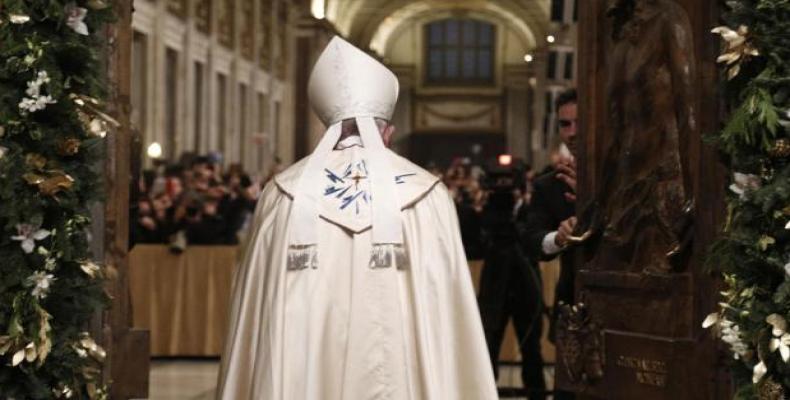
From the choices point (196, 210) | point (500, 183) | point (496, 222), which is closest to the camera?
point (500, 183)

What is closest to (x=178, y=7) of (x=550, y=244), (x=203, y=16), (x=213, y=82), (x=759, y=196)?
(x=203, y=16)

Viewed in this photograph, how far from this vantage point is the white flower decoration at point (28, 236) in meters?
5.88

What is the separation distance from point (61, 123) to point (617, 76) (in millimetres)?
2772

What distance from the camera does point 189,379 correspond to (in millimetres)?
13727

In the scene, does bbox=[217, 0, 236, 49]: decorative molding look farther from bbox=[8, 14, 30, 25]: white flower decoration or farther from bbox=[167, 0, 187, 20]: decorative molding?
bbox=[8, 14, 30, 25]: white flower decoration

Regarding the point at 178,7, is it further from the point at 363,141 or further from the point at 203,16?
the point at 363,141

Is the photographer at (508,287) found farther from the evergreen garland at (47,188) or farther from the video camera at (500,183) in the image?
the evergreen garland at (47,188)

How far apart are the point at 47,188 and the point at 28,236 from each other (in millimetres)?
173

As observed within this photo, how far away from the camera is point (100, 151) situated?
6.18m

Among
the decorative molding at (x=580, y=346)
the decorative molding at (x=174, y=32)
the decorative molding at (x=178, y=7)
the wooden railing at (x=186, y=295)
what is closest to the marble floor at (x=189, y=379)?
the wooden railing at (x=186, y=295)

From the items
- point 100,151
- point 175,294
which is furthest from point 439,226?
point 175,294

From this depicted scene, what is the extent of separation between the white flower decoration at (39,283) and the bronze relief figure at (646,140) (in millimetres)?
2631

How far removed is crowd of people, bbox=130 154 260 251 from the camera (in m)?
16.0

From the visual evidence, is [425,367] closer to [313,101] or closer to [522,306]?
[313,101]
